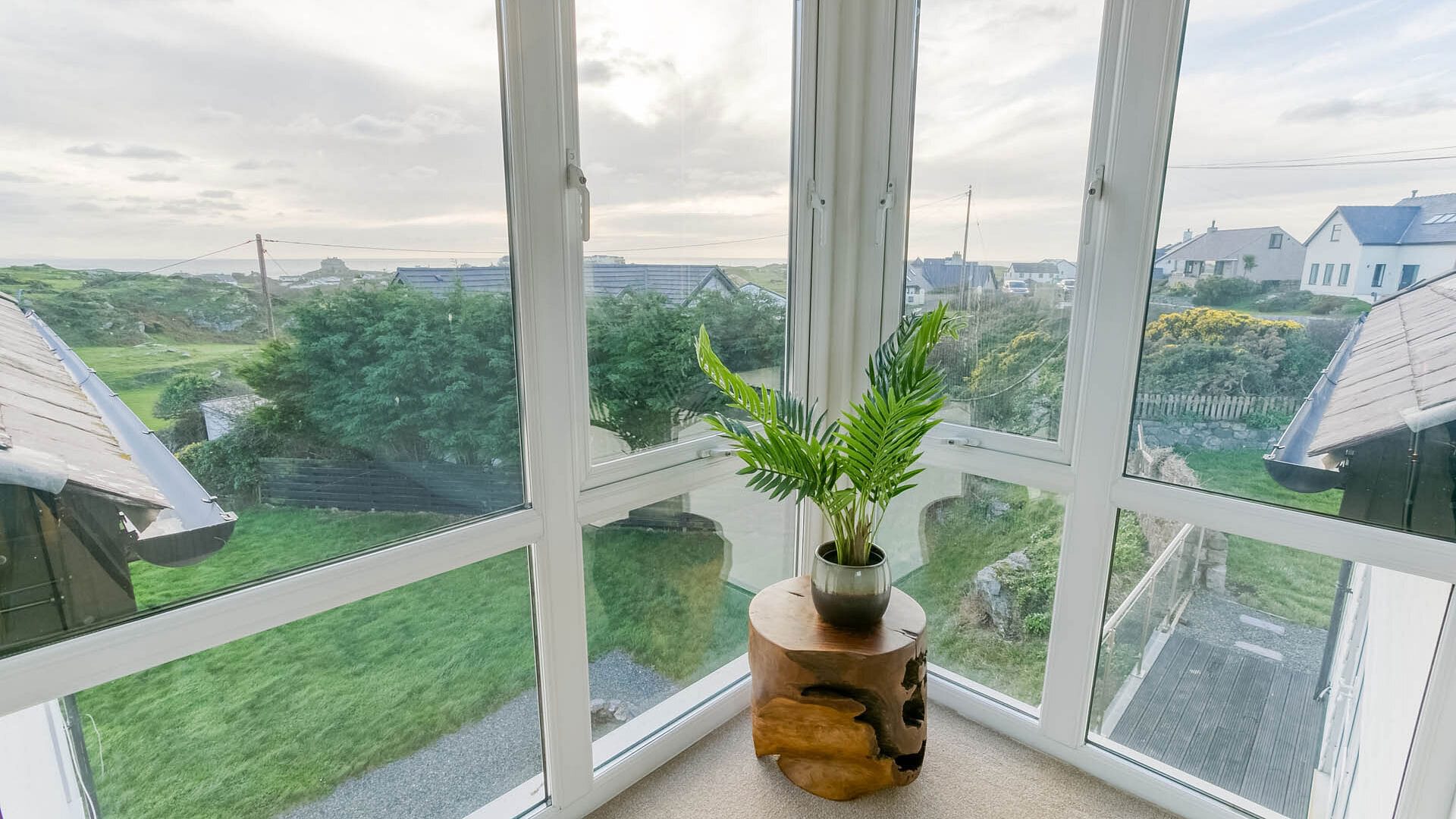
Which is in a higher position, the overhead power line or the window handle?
the window handle

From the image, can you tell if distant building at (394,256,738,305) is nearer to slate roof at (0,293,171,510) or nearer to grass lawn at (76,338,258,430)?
grass lawn at (76,338,258,430)

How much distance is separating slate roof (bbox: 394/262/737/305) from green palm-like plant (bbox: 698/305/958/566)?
17 cm

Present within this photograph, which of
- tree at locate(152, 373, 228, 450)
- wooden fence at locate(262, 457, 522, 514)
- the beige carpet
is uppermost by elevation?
tree at locate(152, 373, 228, 450)

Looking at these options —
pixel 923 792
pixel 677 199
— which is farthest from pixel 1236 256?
pixel 923 792

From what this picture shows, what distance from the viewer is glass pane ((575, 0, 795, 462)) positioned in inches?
59.4

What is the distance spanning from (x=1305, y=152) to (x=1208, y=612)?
106 centimetres

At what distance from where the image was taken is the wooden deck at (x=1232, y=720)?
1540 mm

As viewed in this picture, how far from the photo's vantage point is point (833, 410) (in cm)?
222

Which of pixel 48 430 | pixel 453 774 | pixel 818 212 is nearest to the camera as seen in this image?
pixel 48 430

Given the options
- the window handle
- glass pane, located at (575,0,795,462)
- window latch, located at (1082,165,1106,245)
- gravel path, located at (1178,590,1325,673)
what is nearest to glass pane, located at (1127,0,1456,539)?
window latch, located at (1082,165,1106,245)

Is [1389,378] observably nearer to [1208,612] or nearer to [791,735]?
[1208,612]

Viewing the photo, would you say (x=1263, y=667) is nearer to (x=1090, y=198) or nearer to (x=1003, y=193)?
(x=1090, y=198)

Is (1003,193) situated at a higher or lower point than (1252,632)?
higher

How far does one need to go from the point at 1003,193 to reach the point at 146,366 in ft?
6.11
